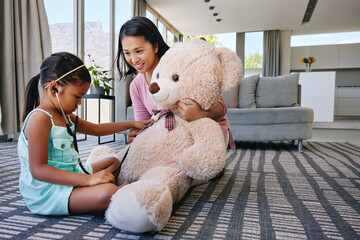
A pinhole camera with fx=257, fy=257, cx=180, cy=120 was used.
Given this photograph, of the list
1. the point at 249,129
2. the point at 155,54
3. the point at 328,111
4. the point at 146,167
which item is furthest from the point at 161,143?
the point at 328,111

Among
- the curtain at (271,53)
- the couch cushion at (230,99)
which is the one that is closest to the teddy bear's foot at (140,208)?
the couch cushion at (230,99)

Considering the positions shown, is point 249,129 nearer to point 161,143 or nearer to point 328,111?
point 161,143

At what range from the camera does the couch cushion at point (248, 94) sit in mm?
2783

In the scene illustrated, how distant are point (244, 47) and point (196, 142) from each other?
7164mm

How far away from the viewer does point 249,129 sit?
235cm

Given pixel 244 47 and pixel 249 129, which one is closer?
pixel 249 129

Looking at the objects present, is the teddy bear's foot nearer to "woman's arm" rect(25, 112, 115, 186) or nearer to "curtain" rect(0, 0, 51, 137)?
"woman's arm" rect(25, 112, 115, 186)

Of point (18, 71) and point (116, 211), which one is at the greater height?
point (18, 71)

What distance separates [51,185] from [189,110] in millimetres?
464

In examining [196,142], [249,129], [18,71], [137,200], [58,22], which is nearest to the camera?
[137,200]

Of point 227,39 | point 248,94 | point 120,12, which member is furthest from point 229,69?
point 227,39

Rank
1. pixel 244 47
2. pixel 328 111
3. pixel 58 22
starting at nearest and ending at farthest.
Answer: pixel 58 22 < pixel 328 111 < pixel 244 47

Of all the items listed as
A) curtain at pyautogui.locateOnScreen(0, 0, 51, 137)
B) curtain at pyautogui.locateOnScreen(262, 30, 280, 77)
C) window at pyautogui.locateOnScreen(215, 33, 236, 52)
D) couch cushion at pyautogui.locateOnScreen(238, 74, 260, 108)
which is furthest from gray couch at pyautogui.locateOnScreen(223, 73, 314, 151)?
window at pyautogui.locateOnScreen(215, 33, 236, 52)

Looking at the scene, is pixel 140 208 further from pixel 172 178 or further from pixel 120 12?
pixel 120 12
